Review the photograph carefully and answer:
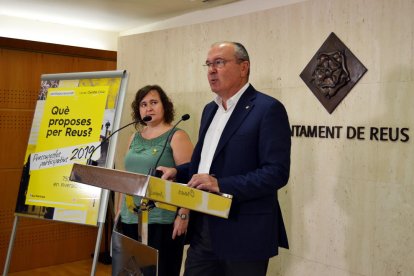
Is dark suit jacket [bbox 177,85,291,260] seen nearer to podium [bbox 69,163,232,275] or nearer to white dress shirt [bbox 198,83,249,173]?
white dress shirt [bbox 198,83,249,173]

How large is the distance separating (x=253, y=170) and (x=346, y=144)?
1.10 metres

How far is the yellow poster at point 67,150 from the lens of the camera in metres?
2.82

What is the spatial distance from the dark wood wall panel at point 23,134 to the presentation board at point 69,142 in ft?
3.84

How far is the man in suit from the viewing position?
169 centimetres

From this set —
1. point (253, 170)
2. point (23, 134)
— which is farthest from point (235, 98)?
point (23, 134)

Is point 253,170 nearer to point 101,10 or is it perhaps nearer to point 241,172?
point 241,172

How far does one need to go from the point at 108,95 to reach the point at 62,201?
0.74 m

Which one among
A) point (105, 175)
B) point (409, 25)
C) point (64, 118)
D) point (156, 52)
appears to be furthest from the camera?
point (156, 52)

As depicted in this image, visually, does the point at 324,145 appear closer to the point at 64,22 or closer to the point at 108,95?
the point at 108,95

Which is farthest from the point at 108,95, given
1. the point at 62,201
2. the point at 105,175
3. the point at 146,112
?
the point at 105,175

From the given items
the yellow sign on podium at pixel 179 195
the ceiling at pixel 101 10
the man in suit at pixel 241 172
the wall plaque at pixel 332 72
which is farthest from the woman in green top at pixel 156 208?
the ceiling at pixel 101 10

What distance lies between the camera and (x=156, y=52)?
3.93 m

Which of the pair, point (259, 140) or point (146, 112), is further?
point (146, 112)

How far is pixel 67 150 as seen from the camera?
2.90 metres
